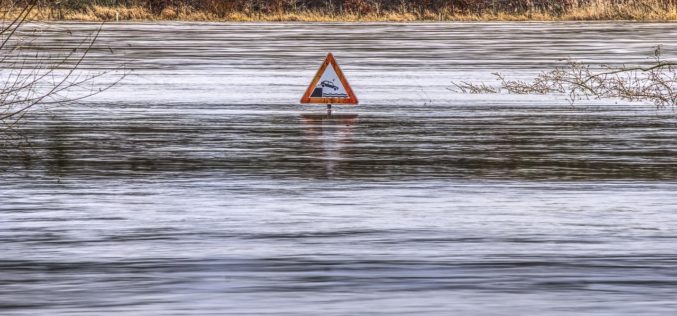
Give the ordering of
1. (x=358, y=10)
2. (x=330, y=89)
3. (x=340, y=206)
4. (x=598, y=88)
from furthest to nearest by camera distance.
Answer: (x=358, y=10)
(x=598, y=88)
(x=330, y=89)
(x=340, y=206)

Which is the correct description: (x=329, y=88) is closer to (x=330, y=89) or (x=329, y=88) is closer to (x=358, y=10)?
(x=330, y=89)

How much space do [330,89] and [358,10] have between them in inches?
1929

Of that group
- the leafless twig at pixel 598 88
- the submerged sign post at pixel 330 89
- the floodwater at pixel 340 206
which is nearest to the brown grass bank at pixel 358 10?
the leafless twig at pixel 598 88

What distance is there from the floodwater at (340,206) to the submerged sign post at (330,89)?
34 cm

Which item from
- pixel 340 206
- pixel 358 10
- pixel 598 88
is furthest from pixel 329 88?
pixel 358 10

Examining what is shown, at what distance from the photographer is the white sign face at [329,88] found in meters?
22.6

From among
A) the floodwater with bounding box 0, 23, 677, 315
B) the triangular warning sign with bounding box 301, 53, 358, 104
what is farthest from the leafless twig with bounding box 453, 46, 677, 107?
the triangular warning sign with bounding box 301, 53, 358, 104

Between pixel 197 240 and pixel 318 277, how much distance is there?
1.69 metres

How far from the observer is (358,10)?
7138 centimetres

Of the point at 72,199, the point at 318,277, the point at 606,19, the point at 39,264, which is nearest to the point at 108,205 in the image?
the point at 72,199

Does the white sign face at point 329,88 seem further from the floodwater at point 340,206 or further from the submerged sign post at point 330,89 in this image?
the floodwater at point 340,206

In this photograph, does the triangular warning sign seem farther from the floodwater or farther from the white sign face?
the floodwater

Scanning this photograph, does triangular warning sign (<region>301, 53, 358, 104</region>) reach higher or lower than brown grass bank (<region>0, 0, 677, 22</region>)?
higher

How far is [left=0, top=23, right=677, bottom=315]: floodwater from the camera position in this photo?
8.61 meters
